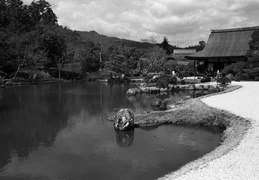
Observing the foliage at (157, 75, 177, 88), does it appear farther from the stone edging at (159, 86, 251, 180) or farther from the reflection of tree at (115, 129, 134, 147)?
the reflection of tree at (115, 129, 134, 147)

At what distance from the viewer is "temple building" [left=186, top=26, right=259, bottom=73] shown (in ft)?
91.0

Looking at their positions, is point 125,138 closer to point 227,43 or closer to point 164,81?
point 164,81

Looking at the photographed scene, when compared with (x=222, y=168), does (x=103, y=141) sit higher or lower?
lower

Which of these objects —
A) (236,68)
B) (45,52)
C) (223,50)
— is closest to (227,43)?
(223,50)

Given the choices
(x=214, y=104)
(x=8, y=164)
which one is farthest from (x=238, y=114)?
(x=8, y=164)

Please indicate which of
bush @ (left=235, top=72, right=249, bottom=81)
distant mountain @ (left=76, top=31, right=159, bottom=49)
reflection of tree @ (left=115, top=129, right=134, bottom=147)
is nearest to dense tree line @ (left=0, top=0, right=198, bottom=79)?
distant mountain @ (left=76, top=31, right=159, bottom=49)

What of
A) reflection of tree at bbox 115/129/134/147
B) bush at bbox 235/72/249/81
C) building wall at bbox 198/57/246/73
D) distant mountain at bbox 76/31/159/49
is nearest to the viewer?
reflection of tree at bbox 115/129/134/147

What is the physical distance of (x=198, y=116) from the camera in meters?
9.91

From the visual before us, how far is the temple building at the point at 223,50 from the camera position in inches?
1093

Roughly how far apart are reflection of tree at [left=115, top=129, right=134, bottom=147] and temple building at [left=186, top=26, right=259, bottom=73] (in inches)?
838

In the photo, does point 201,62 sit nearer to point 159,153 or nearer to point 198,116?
point 198,116

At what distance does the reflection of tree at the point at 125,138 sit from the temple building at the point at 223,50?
21281 mm

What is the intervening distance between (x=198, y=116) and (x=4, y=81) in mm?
25518

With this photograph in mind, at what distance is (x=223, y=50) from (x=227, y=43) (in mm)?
1800
